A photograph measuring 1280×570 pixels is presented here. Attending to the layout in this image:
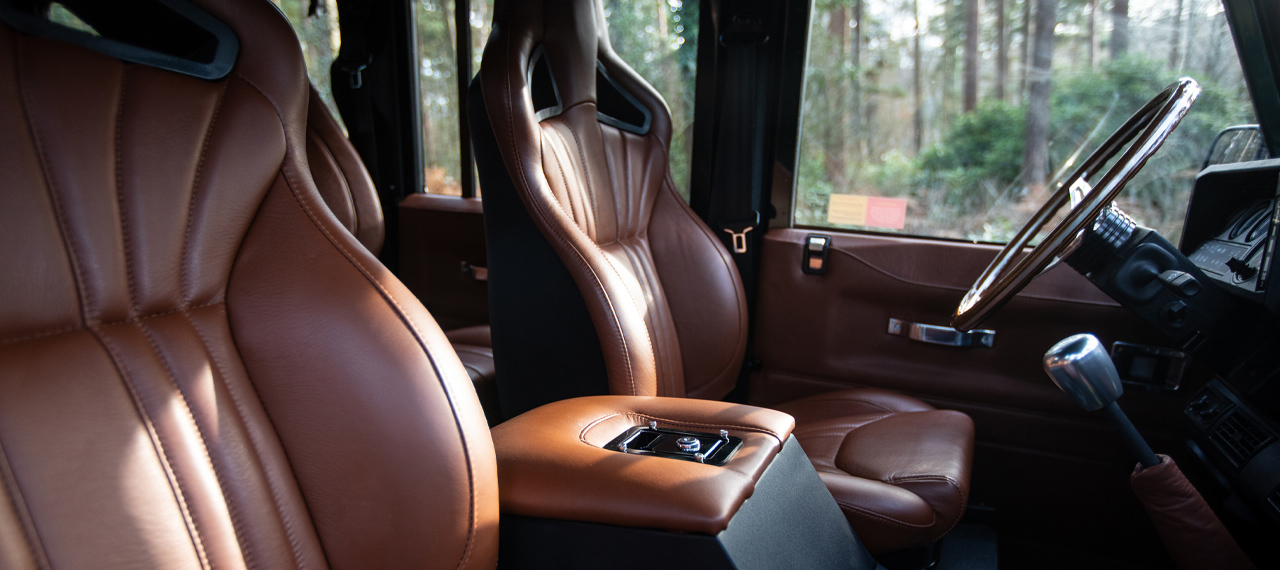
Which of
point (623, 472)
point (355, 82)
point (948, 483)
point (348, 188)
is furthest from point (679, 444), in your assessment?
point (355, 82)

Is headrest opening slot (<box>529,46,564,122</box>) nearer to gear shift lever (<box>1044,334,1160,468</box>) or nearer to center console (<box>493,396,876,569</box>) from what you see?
center console (<box>493,396,876,569</box>)

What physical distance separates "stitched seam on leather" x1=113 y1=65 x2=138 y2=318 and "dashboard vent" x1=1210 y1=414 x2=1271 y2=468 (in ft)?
4.80

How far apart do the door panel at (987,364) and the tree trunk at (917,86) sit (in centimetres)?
25

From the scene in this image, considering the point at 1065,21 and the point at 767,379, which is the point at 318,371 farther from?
the point at 1065,21

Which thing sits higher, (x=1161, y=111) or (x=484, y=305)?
(x=1161, y=111)

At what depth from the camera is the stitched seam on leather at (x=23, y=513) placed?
0.50 meters

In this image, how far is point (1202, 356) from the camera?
120 centimetres

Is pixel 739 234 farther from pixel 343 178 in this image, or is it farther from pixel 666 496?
pixel 666 496

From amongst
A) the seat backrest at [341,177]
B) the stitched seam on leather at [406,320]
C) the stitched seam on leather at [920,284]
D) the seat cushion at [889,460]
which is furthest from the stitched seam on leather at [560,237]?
the stitched seam on leather at [920,284]

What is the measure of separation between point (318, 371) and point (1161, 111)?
1.10m

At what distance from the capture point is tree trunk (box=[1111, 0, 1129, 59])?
1518 mm

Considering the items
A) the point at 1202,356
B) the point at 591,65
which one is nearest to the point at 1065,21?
the point at 1202,356

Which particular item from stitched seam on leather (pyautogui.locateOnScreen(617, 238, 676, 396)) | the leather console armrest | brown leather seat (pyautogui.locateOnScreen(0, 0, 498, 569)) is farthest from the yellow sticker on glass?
brown leather seat (pyautogui.locateOnScreen(0, 0, 498, 569))

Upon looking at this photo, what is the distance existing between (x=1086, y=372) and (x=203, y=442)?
1012 mm
